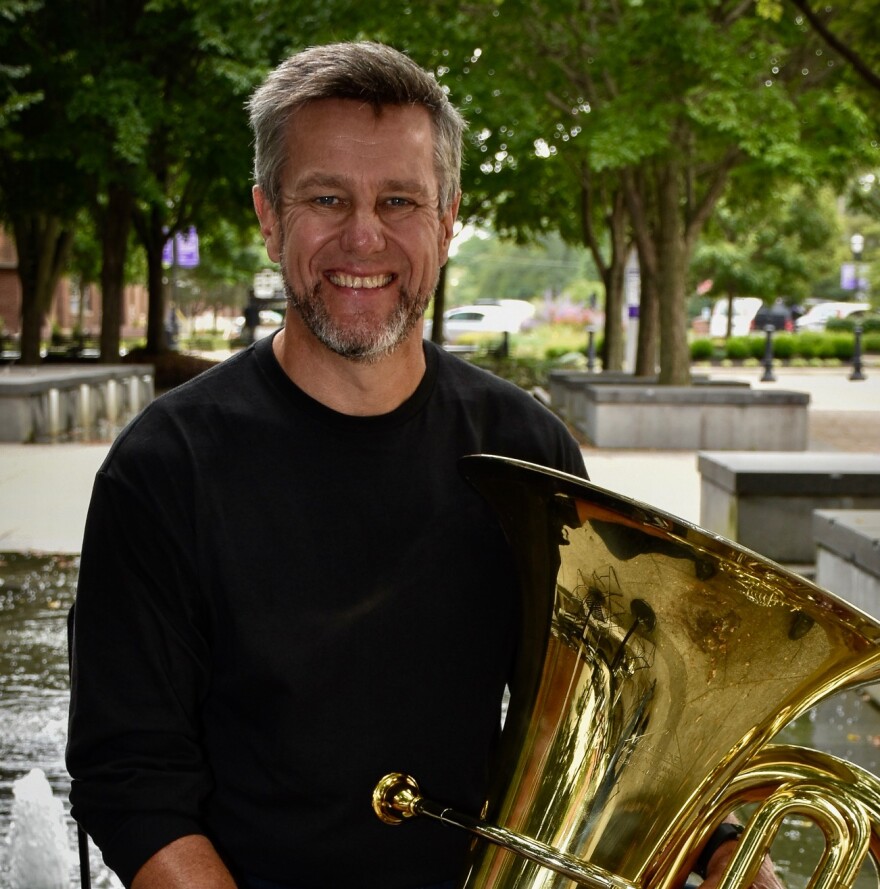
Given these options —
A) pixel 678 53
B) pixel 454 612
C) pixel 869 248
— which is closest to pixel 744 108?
pixel 678 53

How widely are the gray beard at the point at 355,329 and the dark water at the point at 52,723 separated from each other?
2532 mm

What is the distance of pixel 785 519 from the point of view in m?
7.63

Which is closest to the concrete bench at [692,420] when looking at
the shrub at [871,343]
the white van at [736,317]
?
the shrub at [871,343]

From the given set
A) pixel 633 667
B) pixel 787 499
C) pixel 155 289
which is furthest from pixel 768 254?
pixel 633 667

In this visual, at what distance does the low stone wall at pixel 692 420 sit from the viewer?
14289 millimetres

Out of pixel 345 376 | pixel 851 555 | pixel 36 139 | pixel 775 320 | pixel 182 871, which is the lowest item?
pixel 775 320

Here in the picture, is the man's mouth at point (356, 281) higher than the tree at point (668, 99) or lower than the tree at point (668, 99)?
lower

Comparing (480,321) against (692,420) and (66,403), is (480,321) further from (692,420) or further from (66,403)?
(692,420)

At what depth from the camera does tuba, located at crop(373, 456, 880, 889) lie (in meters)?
1.52

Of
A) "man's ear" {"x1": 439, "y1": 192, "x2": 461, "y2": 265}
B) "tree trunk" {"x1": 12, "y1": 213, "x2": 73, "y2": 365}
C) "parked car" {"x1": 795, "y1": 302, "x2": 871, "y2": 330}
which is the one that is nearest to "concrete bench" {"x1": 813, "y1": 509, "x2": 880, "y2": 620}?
"man's ear" {"x1": 439, "y1": 192, "x2": 461, "y2": 265}

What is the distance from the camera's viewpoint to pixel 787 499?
7613 mm

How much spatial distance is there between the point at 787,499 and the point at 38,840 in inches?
190

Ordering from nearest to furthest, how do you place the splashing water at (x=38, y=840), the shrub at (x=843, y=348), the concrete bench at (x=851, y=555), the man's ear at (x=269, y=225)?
the man's ear at (x=269, y=225) → the splashing water at (x=38, y=840) → the concrete bench at (x=851, y=555) → the shrub at (x=843, y=348)

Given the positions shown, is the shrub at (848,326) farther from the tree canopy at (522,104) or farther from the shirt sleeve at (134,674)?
Result: the shirt sleeve at (134,674)
